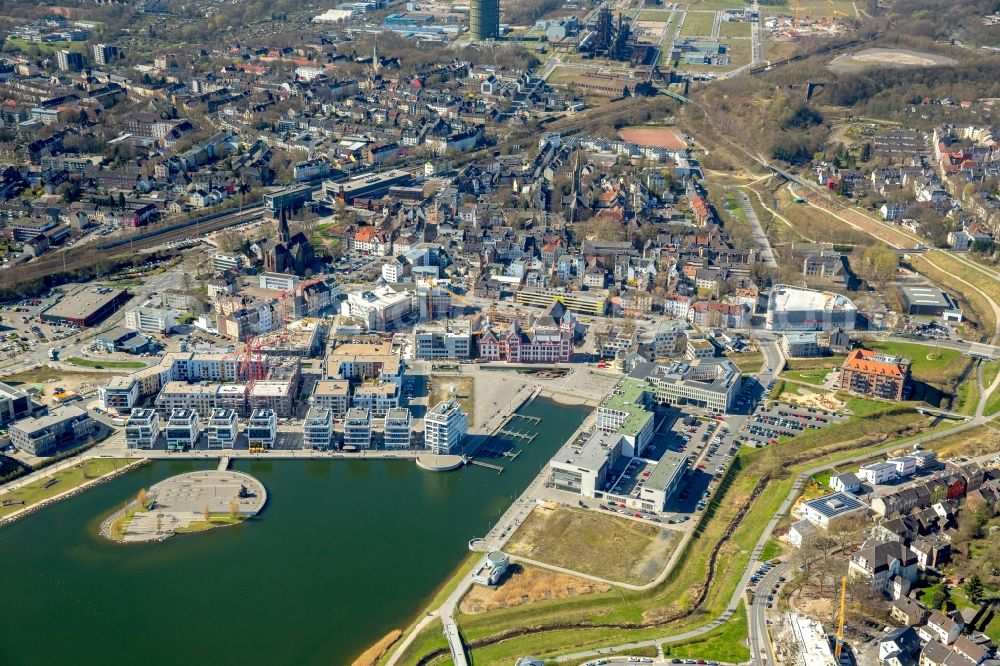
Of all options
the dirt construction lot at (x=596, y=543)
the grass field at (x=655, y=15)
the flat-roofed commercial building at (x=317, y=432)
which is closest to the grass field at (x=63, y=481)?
the flat-roofed commercial building at (x=317, y=432)

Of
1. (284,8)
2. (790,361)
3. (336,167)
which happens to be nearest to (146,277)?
(336,167)

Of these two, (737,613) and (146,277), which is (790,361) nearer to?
(737,613)

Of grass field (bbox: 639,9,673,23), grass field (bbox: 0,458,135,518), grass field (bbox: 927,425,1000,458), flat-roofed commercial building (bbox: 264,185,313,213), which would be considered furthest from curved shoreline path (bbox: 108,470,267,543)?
grass field (bbox: 639,9,673,23)

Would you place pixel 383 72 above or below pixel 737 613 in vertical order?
above

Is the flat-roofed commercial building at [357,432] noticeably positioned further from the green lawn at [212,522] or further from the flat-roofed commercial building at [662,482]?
the flat-roofed commercial building at [662,482]

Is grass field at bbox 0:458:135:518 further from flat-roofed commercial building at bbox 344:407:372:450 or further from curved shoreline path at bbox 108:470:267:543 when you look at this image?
flat-roofed commercial building at bbox 344:407:372:450

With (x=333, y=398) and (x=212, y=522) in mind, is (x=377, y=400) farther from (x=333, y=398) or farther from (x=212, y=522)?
(x=212, y=522)

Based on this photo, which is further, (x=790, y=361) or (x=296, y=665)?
(x=790, y=361)
